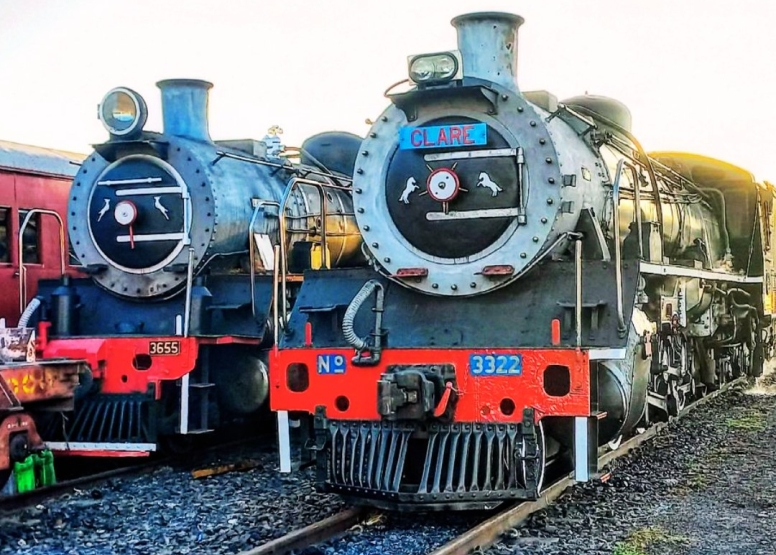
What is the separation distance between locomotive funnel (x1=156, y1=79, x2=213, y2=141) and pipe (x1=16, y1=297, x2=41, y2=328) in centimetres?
192

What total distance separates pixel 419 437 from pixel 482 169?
170 centimetres

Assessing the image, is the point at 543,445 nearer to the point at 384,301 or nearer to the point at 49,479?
the point at 384,301

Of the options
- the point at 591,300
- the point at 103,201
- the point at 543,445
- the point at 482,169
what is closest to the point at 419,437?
the point at 543,445

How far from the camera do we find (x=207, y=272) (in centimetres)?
845

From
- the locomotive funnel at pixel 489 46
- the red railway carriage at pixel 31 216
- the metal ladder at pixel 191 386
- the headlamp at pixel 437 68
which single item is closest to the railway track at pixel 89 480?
the metal ladder at pixel 191 386

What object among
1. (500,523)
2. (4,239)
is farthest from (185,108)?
(500,523)

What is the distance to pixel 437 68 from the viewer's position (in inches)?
239

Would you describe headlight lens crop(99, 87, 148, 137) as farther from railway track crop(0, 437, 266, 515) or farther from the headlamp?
the headlamp

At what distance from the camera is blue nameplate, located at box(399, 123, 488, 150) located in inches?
239

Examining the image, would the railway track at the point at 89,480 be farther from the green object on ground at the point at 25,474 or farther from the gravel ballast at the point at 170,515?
the green object on ground at the point at 25,474

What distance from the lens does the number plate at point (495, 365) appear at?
5746 mm

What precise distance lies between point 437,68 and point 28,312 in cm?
432

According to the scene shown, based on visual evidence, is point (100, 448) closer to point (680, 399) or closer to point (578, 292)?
point (578, 292)

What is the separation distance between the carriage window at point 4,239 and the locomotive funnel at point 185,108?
1680 mm
